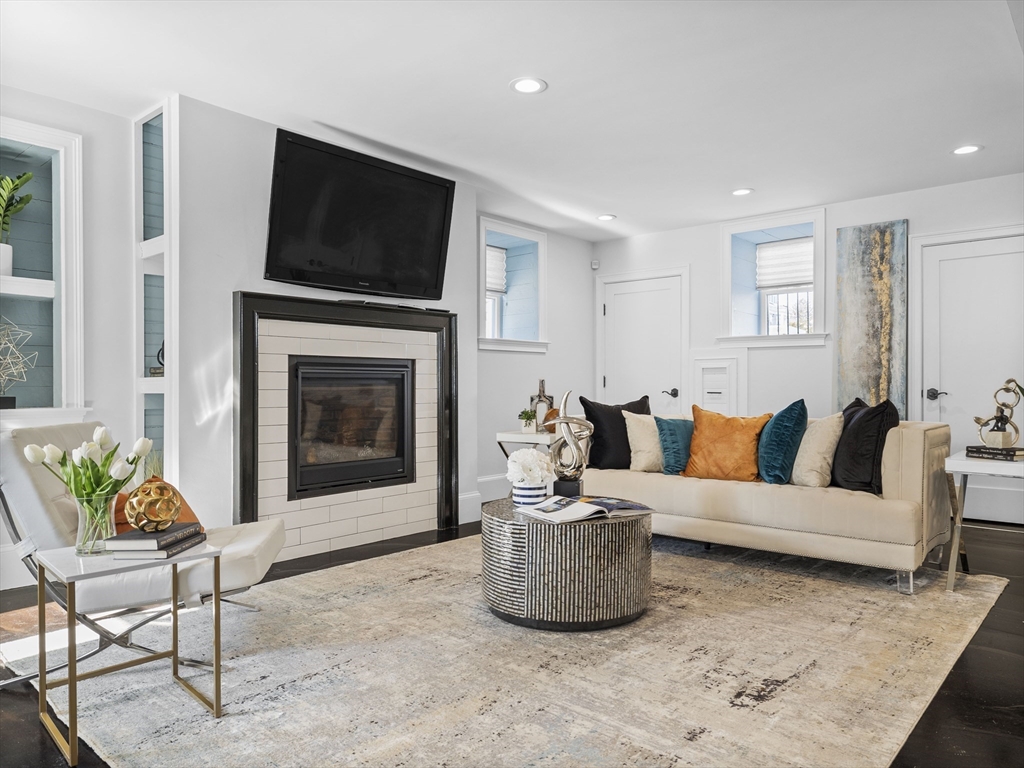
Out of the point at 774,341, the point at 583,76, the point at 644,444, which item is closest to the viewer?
the point at 583,76

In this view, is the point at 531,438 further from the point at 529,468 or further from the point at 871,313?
the point at 871,313

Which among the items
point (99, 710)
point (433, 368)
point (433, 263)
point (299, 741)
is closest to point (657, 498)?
point (433, 368)

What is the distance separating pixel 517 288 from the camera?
6590 mm

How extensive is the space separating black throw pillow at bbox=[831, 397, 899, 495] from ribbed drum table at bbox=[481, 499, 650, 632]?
1429 mm

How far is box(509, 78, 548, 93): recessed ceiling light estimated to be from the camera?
11.1 feet

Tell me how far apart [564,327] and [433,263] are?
7.44 feet

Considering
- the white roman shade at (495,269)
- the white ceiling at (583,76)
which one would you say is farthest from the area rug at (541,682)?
the white roman shade at (495,269)

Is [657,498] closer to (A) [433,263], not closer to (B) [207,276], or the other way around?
(A) [433,263]

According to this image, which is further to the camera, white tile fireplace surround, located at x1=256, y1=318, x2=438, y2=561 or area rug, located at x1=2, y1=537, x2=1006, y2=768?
white tile fireplace surround, located at x1=256, y1=318, x2=438, y2=561

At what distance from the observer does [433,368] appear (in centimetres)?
492

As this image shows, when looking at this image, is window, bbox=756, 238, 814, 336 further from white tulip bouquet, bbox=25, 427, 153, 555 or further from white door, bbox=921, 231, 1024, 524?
white tulip bouquet, bbox=25, 427, 153, 555

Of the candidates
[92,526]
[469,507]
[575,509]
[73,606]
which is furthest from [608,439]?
[73,606]

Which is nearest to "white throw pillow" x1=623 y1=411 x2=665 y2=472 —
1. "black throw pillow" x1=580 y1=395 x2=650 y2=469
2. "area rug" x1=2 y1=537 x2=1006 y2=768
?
"black throw pillow" x1=580 y1=395 x2=650 y2=469

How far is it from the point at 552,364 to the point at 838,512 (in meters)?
3.50
